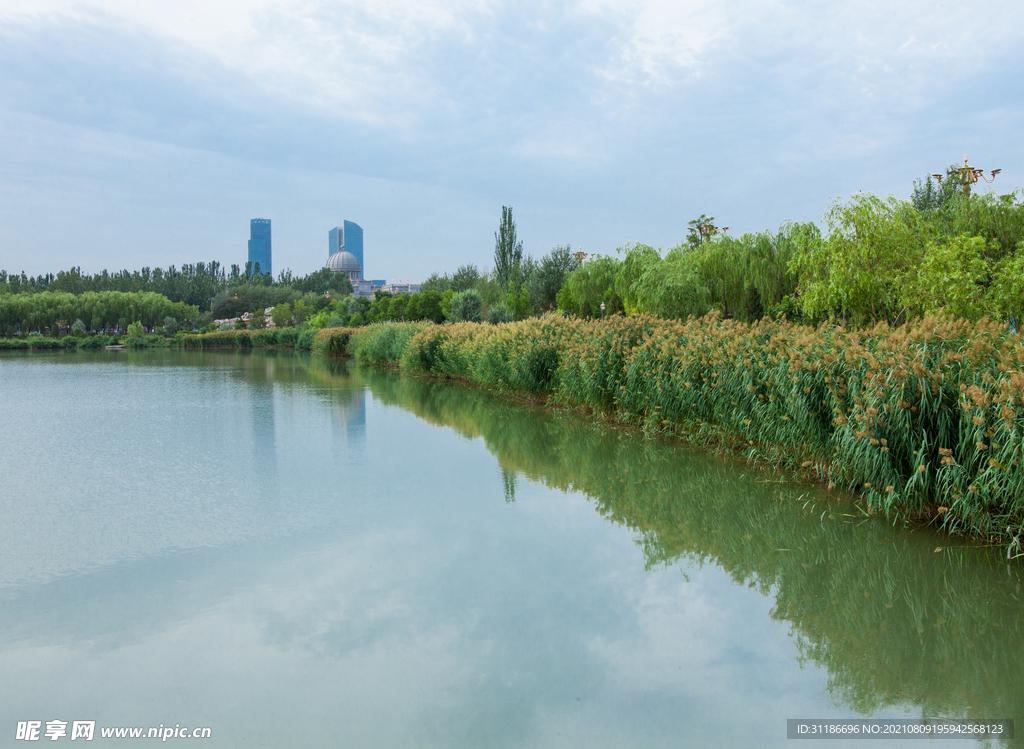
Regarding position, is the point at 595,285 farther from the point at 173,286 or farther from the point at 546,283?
the point at 173,286

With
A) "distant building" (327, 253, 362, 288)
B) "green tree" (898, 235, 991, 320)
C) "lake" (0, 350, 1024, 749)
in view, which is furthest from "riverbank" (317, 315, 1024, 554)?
"distant building" (327, 253, 362, 288)

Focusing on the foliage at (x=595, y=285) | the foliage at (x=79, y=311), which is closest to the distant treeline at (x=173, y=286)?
the foliage at (x=79, y=311)

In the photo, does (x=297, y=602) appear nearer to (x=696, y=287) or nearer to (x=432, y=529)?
(x=432, y=529)

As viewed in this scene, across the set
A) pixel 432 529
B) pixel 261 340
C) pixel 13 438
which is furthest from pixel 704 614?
pixel 261 340

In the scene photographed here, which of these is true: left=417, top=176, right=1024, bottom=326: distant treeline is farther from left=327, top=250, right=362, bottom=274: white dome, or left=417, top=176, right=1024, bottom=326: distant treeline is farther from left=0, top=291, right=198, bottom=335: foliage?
left=327, top=250, right=362, bottom=274: white dome

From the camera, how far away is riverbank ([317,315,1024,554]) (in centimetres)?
521

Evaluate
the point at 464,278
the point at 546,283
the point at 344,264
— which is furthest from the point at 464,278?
the point at 344,264

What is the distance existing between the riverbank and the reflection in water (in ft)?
1.28

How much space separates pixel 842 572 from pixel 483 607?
267cm

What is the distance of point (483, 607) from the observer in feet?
14.2

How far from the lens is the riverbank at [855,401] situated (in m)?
5.21

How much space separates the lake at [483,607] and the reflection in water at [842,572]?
0.02 metres

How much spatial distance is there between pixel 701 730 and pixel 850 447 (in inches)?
148

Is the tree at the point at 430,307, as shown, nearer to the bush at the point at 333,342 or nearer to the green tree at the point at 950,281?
the bush at the point at 333,342
